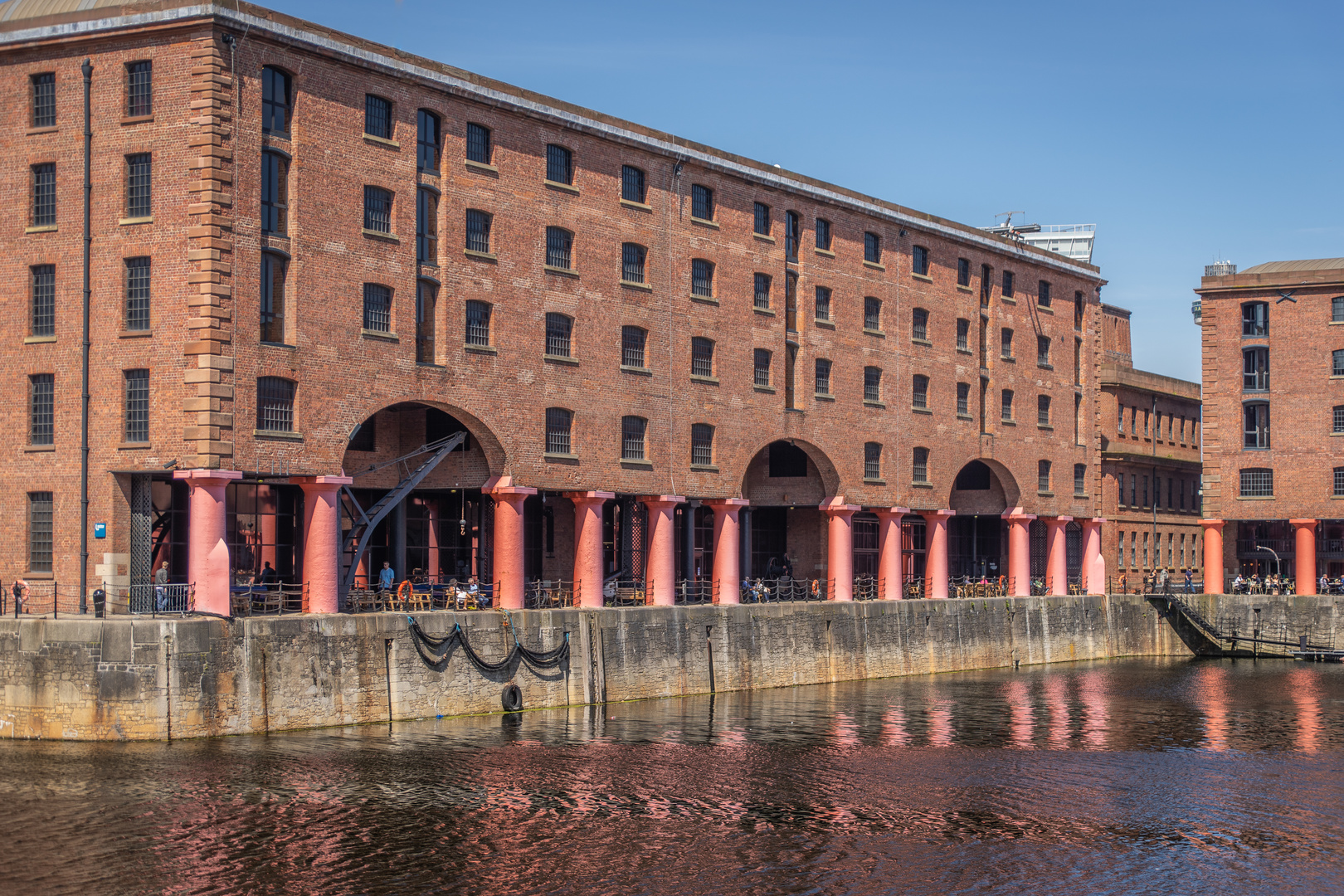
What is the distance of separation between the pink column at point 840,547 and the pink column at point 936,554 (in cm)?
553

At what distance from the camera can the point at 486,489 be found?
5034cm

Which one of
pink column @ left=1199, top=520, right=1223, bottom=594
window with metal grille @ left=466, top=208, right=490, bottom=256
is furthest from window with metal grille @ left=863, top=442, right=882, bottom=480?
pink column @ left=1199, top=520, right=1223, bottom=594

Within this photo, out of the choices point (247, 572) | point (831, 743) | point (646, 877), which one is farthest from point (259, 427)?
point (646, 877)

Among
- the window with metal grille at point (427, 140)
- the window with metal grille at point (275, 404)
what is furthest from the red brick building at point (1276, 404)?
the window with metal grille at point (275, 404)

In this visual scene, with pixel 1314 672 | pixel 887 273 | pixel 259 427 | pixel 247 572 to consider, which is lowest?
pixel 1314 672

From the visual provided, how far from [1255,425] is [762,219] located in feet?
109

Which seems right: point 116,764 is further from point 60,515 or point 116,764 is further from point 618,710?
point 618,710

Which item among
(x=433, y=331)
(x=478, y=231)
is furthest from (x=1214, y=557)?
(x=433, y=331)

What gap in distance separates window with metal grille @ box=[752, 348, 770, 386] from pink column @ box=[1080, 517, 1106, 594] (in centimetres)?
2539

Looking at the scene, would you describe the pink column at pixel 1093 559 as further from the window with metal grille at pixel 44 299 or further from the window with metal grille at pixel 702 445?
the window with metal grille at pixel 44 299

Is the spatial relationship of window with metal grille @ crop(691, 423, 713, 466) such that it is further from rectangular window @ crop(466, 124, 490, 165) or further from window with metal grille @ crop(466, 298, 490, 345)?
rectangular window @ crop(466, 124, 490, 165)

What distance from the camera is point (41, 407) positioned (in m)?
43.7

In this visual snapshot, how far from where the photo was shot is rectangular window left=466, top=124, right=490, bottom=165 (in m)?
49.7

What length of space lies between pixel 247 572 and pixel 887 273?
96.0 feet
